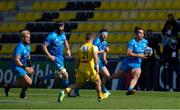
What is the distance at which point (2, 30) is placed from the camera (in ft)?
107

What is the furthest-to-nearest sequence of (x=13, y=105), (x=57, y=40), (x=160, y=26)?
(x=160, y=26), (x=57, y=40), (x=13, y=105)

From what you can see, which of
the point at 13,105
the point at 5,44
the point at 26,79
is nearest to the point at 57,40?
the point at 26,79

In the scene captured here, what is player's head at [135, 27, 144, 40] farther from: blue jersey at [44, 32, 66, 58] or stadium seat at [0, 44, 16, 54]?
stadium seat at [0, 44, 16, 54]

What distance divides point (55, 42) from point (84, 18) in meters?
13.0

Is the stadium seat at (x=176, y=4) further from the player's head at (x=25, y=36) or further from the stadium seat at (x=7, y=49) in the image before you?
the player's head at (x=25, y=36)

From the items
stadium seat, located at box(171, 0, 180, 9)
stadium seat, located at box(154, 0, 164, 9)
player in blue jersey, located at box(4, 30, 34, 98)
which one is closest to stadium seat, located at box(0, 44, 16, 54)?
stadium seat, located at box(154, 0, 164, 9)

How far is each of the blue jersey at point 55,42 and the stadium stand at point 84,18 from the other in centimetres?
975

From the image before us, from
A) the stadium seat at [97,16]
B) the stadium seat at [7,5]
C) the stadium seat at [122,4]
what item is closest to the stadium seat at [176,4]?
the stadium seat at [122,4]

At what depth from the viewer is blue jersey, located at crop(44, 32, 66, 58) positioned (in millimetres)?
18188

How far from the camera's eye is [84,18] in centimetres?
3112

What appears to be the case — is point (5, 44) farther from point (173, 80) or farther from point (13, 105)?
point (13, 105)

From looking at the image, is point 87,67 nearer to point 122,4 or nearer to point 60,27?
point 60,27

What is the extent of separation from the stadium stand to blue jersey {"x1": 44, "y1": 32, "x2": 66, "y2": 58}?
A: 9745 millimetres

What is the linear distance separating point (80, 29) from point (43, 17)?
2.58m
